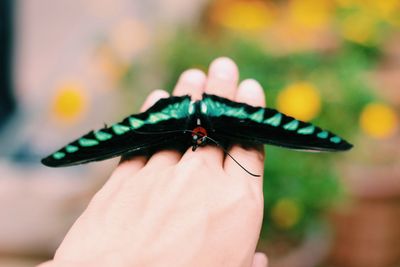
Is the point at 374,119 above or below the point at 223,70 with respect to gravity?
above

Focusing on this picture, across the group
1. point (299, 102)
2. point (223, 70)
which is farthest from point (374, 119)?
point (223, 70)

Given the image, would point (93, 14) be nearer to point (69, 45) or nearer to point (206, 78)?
point (69, 45)

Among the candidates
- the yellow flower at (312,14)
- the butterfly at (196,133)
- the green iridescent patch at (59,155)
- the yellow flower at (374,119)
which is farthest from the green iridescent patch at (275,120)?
the yellow flower at (312,14)

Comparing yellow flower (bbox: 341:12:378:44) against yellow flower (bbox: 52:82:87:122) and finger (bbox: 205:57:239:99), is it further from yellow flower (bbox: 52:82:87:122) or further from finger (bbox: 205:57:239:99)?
finger (bbox: 205:57:239:99)

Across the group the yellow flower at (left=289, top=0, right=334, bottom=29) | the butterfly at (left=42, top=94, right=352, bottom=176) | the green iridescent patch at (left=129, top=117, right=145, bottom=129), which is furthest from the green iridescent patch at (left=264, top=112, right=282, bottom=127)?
the yellow flower at (left=289, top=0, right=334, bottom=29)

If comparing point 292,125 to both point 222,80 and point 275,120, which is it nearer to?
point 275,120

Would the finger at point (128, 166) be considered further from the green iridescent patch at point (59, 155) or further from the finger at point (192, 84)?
the finger at point (192, 84)
